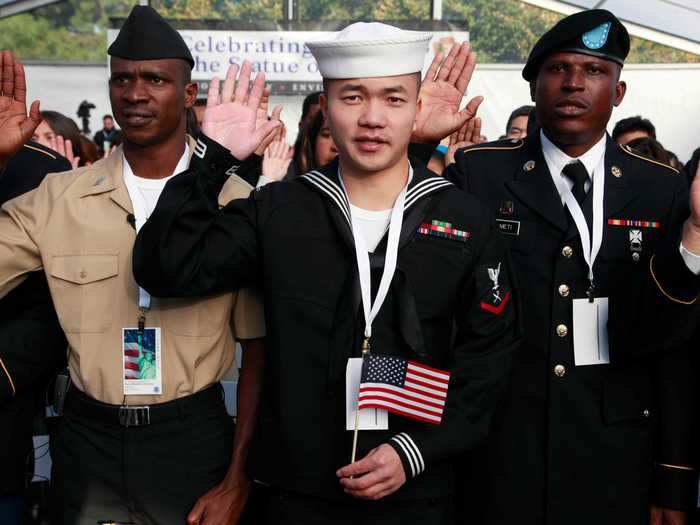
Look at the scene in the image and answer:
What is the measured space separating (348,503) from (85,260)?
1.06 m

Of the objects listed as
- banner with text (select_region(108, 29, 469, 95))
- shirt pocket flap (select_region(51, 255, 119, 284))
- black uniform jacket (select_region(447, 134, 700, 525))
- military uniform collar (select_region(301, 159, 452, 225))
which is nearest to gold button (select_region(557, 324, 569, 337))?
black uniform jacket (select_region(447, 134, 700, 525))

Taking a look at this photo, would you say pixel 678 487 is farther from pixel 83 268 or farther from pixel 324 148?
pixel 324 148

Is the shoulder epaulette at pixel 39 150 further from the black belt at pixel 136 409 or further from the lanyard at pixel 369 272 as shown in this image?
the lanyard at pixel 369 272

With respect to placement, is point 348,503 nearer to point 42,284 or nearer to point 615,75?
point 42,284

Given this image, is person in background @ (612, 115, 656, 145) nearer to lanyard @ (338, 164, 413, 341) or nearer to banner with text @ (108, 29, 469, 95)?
lanyard @ (338, 164, 413, 341)

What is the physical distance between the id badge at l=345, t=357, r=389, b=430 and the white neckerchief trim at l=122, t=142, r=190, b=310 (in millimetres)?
668

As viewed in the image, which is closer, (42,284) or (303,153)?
(42,284)

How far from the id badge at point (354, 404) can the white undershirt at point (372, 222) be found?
35 cm

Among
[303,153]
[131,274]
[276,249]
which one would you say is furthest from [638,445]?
[303,153]

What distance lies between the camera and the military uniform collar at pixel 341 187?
7.93 ft

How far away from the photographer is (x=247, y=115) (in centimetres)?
261

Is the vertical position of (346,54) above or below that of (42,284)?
above

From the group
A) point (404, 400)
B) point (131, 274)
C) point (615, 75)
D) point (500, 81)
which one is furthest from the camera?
point (500, 81)

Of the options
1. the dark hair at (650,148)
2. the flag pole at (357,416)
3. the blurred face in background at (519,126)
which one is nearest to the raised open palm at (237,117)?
the flag pole at (357,416)
